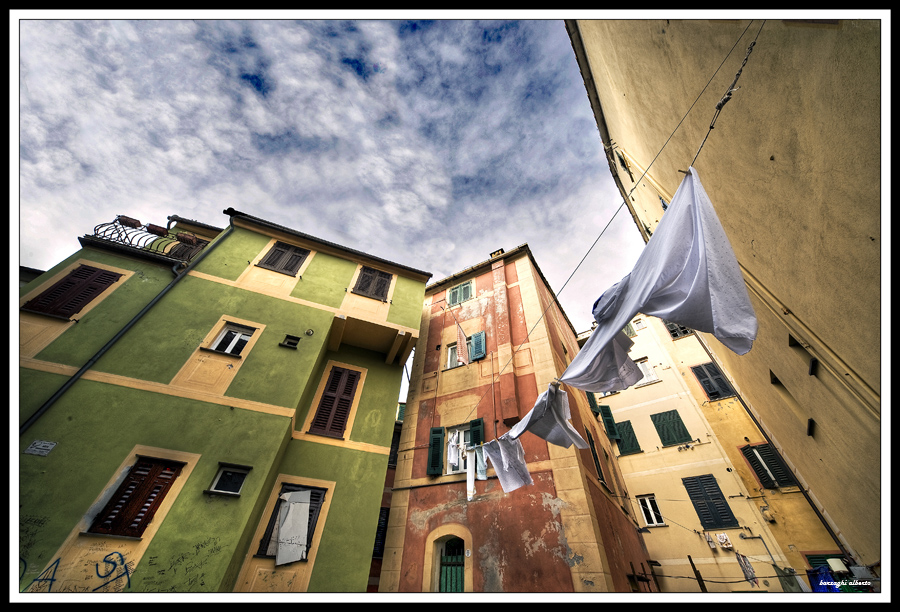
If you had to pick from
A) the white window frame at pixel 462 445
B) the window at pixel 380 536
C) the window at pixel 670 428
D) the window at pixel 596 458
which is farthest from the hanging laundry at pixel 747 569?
the window at pixel 380 536

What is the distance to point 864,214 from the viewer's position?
269cm

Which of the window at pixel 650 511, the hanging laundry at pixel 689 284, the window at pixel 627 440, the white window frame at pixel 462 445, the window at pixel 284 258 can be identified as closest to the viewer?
the hanging laundry at pixel 689 284

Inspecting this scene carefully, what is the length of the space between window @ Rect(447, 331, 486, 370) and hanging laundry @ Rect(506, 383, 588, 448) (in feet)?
17.1

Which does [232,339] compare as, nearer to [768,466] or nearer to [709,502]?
[709,502]

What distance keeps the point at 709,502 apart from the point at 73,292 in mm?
19546

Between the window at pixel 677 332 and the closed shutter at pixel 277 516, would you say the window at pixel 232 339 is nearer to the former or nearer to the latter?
the closed shutter at pixel 277 516

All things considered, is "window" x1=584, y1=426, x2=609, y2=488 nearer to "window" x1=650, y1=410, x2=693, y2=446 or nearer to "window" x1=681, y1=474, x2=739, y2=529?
"window" x1=681, y1=474, x2=739, y2=529

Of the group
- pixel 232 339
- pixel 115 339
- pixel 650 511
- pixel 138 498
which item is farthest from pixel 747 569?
pixel 115 339

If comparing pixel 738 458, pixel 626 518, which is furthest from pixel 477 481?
pixel 738 458

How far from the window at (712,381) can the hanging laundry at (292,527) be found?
611 inches

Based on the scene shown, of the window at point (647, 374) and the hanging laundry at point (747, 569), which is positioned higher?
the window at point (647, 374)

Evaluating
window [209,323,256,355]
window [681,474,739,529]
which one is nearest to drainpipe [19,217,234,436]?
window [209,323,256,355]

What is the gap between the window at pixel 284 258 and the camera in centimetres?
1058

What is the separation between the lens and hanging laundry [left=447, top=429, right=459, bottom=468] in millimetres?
9750
